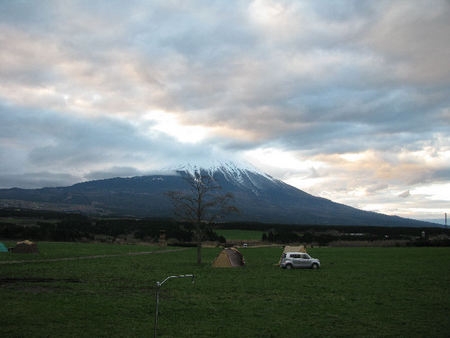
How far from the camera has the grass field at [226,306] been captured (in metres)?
13.2

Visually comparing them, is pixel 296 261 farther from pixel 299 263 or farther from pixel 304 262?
pixel 304 262

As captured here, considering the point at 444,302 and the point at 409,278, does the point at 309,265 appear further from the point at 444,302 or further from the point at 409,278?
the point at 444,302

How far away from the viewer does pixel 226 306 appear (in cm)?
1711

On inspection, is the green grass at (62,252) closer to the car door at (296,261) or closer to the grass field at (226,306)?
the grass field at (226,306)

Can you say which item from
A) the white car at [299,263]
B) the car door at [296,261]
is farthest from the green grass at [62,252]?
the car door at [296,261]

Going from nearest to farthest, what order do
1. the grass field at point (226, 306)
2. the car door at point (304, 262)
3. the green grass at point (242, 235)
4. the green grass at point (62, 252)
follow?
1. the grass field at point (226, 306)
2. the car door at point (304, 262)
3. the green grass at point (62, 252)
4. the green grass at point (242, 235)

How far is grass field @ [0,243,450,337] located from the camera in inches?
519

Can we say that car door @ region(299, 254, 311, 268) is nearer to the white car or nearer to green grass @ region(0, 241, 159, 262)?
the white car

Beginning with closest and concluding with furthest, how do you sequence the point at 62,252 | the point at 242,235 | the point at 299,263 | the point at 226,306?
the point at 226,306
the point at 299,263
the point at 62,252
the point at 242,235

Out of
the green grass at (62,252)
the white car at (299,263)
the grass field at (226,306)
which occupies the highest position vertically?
the grass field at (226,306)

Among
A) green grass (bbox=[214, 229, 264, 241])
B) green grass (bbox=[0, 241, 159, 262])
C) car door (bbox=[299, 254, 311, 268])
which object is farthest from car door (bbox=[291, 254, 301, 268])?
green grass (bbox=[214, 229, 264, 241])

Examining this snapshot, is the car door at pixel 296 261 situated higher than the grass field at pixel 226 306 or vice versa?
the grass field at pixel 226 306

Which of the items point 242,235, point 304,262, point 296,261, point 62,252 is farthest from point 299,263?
point 242,235

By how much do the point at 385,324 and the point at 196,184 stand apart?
1172 inches
